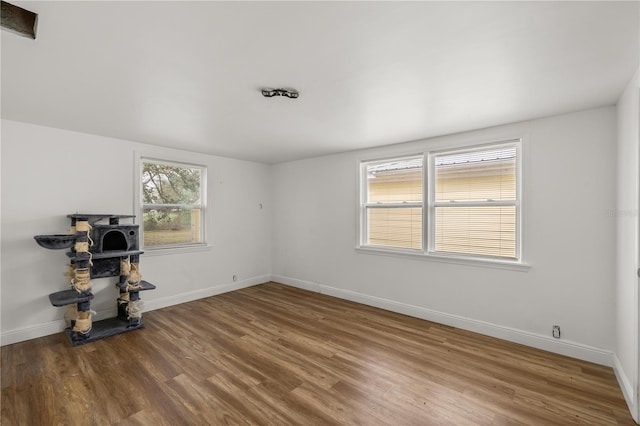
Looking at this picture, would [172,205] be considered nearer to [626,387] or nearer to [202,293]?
[202,293]

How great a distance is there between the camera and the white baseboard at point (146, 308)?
121 inches

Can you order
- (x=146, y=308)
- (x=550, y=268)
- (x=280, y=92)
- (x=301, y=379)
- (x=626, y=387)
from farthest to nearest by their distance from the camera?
(x=146, y=308) → (x=550, y=268) → (x=301, y=379) → (x=280, y=92) → (x=626, y=387)

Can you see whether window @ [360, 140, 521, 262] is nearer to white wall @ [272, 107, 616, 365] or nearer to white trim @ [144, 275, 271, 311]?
white wall @ [272, 107, 616, 365]

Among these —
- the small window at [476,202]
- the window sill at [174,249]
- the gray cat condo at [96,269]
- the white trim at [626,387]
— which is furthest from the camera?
the window sill at [174,249]

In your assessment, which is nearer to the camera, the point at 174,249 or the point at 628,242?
the point at 628,242

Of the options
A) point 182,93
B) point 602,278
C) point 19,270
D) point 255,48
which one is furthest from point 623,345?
point 19,270

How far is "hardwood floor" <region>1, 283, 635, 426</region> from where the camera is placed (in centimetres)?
199

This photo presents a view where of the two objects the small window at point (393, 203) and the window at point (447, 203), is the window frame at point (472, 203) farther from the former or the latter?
the small window at point (393, 203)

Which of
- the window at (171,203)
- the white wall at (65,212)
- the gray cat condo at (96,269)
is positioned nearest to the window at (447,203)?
the white wall at (65,212)

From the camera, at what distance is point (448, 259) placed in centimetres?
360

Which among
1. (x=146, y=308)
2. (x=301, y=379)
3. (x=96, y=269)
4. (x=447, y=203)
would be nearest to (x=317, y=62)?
(x=301, y=379)

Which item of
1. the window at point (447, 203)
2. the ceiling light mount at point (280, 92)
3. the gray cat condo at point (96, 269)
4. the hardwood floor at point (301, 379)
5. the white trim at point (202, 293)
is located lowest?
the hardwood floor at point (301, 379)

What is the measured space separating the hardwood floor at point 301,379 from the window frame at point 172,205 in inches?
45.6

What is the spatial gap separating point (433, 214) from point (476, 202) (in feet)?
1.78
